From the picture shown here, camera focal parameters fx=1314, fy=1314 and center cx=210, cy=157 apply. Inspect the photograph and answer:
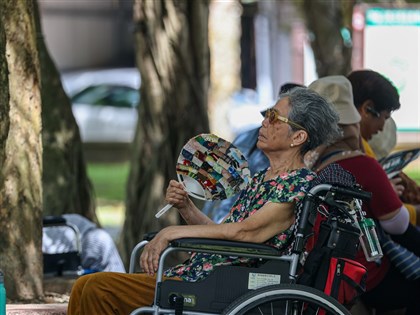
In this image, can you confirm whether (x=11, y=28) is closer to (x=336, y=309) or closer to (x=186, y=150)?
(x=186, y=150)

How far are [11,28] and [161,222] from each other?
11.0 ft

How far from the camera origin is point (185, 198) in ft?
19.9

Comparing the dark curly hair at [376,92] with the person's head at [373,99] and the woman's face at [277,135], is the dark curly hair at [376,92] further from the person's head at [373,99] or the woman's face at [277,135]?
the woman's face at [277,135]

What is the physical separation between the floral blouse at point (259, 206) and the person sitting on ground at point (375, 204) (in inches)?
38.1

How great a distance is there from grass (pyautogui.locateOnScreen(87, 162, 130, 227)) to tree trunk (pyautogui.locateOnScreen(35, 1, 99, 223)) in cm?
461

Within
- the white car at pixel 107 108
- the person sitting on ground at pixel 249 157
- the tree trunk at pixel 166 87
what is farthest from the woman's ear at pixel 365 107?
the white car at pixel 107 108

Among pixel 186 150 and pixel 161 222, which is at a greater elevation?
pixel 186 150

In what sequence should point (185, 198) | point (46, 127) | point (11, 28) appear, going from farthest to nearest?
1. point (46, 127)
2. point (11, 28)
3. point (185, 198)

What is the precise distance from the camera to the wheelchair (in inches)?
217

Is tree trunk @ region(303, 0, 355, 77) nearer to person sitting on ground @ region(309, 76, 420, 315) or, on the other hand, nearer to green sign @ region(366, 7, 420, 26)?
green sign @ region(366, 7, 420, 26)

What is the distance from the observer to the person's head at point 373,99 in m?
7.77

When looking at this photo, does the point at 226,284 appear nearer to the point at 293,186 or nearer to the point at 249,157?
the point at 293,186

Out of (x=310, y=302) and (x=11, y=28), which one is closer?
(x=310, y=302)

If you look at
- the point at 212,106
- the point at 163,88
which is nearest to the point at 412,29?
the point at 212,106
